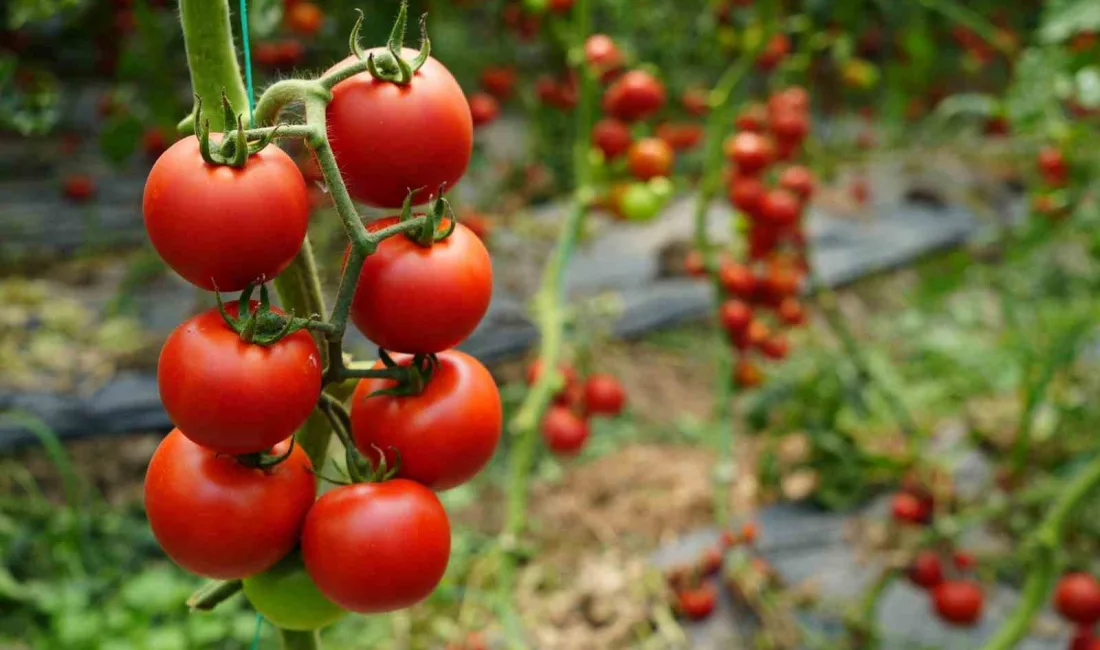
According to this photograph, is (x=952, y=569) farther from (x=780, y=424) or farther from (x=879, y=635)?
(x=780, y=424)

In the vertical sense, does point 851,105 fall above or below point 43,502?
below

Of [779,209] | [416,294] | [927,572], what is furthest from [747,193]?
[416,294]

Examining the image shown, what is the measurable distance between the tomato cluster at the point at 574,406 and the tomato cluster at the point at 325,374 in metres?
0.95

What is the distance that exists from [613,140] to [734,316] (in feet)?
1.36

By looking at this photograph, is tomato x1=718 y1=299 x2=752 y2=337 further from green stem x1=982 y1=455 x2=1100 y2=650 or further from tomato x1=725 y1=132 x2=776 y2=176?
green stem x1=982 y1=455 x2=1100 y2=650

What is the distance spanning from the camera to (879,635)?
4.58ft

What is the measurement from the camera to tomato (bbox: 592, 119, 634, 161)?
1.36 m

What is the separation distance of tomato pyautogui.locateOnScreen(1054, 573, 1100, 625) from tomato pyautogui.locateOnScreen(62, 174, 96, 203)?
2652mm

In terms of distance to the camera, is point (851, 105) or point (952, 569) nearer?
point (952, 569)

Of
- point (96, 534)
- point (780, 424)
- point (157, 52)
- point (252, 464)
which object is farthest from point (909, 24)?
point (252, 464)

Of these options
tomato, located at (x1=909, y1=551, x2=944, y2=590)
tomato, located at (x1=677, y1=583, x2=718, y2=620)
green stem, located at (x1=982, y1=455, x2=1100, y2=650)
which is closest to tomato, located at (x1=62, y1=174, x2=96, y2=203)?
tomato, located at (x1=677, y1=583, x2=718, y2=620)

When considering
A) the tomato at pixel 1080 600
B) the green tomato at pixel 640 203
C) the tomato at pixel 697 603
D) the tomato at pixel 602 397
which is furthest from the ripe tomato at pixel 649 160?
the tomato at pixel 1080 600

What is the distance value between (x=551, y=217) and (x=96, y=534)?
1668 mm

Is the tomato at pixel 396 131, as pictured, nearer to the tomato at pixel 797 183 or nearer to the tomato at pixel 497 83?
the tomato at pixel 797 183
